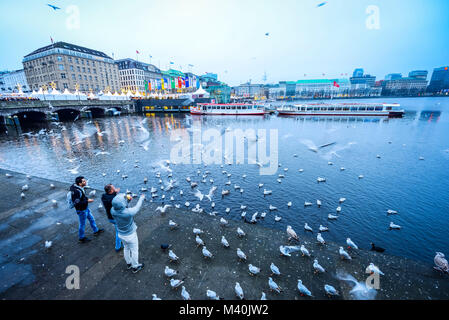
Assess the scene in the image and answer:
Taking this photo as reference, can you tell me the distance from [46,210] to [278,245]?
10.5 metres

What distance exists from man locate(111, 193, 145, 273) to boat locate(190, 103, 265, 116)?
6711cm

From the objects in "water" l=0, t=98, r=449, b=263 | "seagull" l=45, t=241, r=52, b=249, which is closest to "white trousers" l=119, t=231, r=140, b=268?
"seagull" l=45, t=241, r=52, b=249

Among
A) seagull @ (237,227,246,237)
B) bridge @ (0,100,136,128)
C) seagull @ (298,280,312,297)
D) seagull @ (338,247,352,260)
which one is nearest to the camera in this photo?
seagull @ (298,280,312,297)

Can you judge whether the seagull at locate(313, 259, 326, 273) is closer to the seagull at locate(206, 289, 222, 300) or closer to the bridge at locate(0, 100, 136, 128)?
the seagull at locate(206, 289, 222, 300)

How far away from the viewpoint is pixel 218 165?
61.8ft

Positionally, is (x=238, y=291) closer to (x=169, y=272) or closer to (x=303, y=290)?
(x=303, y=290)

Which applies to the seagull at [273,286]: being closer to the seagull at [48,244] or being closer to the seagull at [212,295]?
the seagull at [212,295]

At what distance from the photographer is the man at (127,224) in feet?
15.5

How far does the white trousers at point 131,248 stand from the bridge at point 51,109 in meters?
57.2

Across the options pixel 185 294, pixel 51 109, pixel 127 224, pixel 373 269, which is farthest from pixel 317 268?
pixel 51 109

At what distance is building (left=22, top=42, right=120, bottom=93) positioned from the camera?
81562 millimetres

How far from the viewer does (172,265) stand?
231 inches

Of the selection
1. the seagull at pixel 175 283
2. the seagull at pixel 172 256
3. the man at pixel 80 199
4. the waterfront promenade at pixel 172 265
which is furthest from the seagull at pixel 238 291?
the man at pixel 80 199
